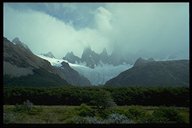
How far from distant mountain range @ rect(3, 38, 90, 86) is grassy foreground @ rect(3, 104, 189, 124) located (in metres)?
1.78

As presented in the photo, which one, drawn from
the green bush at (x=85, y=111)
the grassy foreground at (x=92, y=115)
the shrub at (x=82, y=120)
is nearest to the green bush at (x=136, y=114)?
the grassy foreground at (x=92, y=115)

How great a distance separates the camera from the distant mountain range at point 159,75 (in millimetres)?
20438

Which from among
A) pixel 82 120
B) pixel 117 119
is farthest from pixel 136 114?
pixel 82 120

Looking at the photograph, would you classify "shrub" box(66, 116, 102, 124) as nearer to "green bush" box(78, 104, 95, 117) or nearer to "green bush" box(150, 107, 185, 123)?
"green bush" box(78, 104, 95, 117)

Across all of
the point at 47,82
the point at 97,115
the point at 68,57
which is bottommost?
the point at 97,115

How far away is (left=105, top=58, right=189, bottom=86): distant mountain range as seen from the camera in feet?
67.1

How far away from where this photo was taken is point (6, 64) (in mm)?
21406

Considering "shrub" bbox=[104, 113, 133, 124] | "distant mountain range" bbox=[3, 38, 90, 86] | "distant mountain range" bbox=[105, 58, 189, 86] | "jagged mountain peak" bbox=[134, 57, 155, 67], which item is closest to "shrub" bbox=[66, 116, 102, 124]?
"shrub" bbox=[104, 113, 133, 124]

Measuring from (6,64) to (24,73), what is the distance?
2171 mm

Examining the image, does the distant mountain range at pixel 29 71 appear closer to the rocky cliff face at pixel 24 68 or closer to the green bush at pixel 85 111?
the rocky cliff face at pixel 24 68

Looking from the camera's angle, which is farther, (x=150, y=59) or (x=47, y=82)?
(x=47, y=82)

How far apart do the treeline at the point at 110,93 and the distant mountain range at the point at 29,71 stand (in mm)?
726
